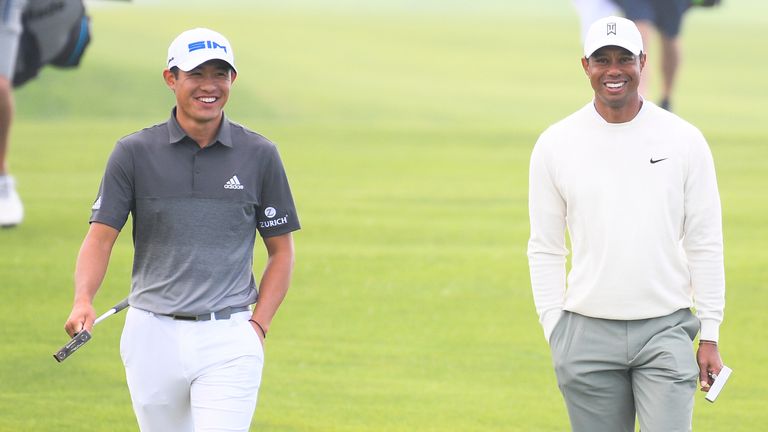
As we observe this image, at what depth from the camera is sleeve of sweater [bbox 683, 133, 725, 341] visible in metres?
5.83

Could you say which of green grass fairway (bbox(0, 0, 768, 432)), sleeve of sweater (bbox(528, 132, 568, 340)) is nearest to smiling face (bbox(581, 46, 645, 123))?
sleeve of sweater (bbox(528, 132, 568, 340))

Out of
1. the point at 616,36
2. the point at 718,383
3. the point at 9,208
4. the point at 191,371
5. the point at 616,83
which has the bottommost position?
the point at 718,383

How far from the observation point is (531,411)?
869cm

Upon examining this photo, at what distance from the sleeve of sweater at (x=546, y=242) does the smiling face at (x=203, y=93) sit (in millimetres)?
1138

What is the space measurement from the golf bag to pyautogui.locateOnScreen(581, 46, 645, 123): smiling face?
804cm

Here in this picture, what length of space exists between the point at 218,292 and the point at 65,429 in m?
2.62

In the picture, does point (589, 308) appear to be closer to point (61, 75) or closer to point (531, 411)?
point (531, 411)

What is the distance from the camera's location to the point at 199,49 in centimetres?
591

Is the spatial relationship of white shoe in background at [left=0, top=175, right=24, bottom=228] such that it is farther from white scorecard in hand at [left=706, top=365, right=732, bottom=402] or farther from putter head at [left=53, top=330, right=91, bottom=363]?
white scorecard in hand at [left=706, top=365, right=732, bottom=402]

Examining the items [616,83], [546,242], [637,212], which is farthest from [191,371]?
[616,83]

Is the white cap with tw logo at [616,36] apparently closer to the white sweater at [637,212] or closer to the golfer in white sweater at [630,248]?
the golfer in white sweater at [630,248]

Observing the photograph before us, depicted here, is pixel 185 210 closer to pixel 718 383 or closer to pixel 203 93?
pixel 203 93

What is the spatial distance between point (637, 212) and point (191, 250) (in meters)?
1.56

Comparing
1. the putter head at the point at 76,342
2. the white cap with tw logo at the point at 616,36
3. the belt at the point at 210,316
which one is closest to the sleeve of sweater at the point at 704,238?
the white cap with tw logo at the point at 616,36
